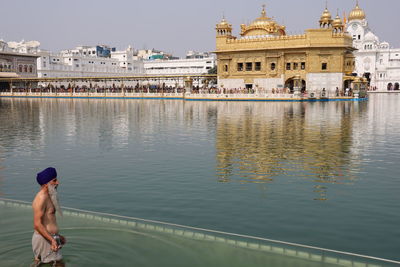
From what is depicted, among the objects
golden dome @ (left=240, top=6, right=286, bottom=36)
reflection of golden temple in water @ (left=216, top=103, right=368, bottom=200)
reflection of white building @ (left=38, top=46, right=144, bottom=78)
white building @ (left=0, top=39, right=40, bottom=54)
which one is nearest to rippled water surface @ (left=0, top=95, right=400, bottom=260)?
reflection of golden temple in water @ (left=216, top=103, right=368, bottom=200)

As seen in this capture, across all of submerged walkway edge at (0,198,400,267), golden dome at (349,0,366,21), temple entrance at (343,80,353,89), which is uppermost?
golden dome at (349,0,366,21)

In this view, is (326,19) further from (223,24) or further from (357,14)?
(357,14)

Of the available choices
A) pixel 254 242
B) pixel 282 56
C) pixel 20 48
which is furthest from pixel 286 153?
pixel 20 48

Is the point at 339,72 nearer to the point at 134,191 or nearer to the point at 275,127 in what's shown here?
the point at 275,127

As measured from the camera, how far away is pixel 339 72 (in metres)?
55.6

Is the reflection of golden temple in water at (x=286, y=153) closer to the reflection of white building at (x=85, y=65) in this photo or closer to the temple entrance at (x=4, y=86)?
the temple entrance at (x=4, y=86)

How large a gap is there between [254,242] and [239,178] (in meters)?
5.34

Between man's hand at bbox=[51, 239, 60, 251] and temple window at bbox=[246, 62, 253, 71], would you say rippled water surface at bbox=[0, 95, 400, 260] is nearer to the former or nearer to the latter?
man's hand at bbox=[51, 239, 60, 251]

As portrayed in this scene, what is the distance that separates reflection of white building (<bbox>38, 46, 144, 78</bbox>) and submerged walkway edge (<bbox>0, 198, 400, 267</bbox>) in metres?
97.8

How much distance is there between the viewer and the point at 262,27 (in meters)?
62.5

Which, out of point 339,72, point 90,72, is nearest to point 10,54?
point 90,72

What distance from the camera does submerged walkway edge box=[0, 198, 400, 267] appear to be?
573 centimetres

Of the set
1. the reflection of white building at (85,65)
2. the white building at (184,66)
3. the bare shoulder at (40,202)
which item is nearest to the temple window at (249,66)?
the reflection of white building at (85,65)

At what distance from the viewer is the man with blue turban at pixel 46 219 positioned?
5246 mm
